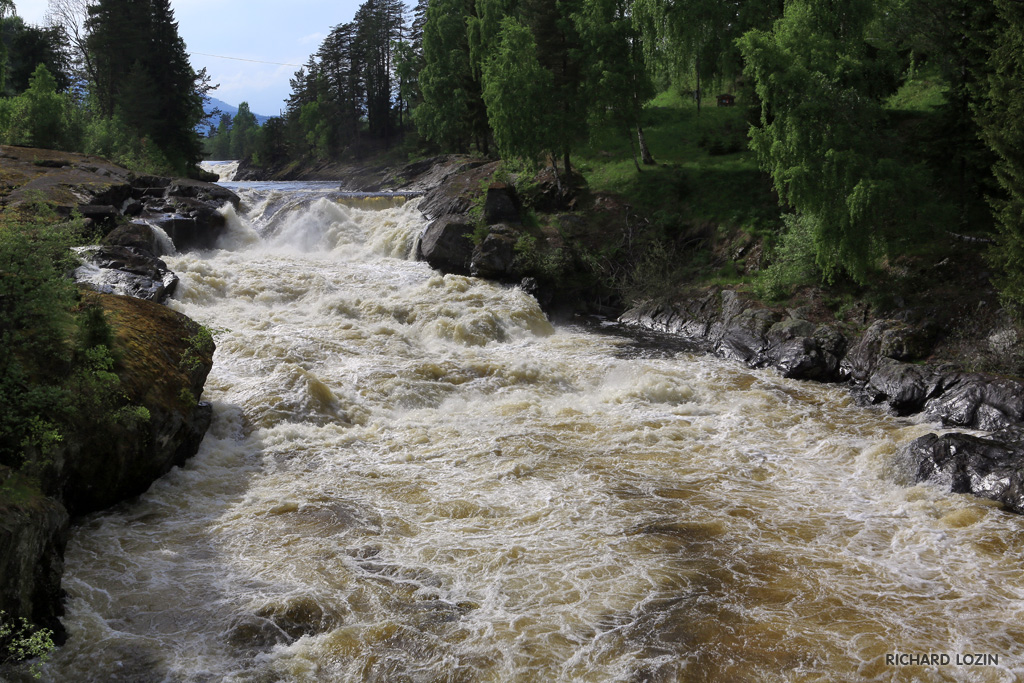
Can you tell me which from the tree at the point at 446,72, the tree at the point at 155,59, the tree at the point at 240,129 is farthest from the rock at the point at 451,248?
the tree at the point at 240,129

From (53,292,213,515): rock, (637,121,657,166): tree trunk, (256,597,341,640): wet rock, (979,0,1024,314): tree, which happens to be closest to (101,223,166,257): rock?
(53,292,213,515): rock

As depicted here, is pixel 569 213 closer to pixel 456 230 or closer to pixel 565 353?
pixel 456 230

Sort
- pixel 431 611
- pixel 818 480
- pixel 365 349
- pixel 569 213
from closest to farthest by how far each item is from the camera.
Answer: pixel 431 611 < pixel 818 480 < pixel 365 349 < pixel 569 213

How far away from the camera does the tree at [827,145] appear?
1608cm

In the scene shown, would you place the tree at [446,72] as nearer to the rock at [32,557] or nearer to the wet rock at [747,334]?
the wet rock at [747,334]

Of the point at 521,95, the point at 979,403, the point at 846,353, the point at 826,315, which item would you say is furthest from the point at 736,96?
the point at 979,403

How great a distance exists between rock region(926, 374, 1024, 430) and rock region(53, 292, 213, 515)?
1390 centimetres

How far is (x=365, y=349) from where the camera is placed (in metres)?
17.1

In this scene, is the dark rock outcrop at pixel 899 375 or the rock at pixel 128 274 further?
the rock at pixel 128 274

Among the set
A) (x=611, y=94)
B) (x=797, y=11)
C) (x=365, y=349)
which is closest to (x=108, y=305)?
(x=365, y=349)

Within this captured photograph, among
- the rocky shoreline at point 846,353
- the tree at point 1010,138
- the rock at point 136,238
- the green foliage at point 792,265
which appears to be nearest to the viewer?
the rocky shoreline at point 846,353

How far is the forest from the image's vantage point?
1611 cm

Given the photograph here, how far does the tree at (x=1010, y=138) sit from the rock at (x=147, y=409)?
1544 cm

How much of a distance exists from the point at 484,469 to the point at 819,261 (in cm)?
1114
